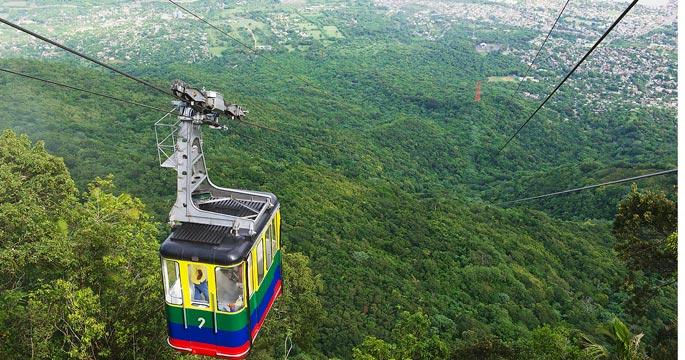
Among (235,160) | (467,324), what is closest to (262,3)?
(235,160)

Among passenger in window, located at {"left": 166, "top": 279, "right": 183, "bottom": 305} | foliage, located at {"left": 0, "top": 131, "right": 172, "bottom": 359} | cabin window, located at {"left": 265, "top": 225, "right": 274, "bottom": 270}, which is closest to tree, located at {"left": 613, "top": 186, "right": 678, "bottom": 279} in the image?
cabin window, located at {"left": 265, "top": 225, "right": 274, "bottom": 270}

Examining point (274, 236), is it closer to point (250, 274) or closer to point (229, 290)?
point (250, 274)

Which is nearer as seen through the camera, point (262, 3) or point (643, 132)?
point (643, 132)

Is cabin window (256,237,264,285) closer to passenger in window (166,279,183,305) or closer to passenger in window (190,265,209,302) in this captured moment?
passenger in window (190,265,209,302)

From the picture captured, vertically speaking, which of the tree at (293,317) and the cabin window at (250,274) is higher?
the cabin window at (250,274)

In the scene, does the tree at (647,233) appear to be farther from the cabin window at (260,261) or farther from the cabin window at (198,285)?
the cabin window at (198,285)

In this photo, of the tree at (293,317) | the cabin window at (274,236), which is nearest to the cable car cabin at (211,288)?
the cabin window at (274,236)

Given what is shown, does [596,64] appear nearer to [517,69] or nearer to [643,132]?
[517,69]
